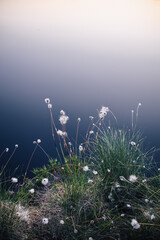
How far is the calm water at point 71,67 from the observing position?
322cm

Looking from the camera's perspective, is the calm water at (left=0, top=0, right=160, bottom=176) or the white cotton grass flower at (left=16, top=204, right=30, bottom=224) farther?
the calm water at (left=0, top=0, right=160, bottom=176)

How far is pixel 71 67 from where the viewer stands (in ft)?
11.1

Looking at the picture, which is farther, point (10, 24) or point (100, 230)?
point (10, 24)

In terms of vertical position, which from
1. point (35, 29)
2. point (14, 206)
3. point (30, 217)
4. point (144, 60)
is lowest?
point (30, 217)

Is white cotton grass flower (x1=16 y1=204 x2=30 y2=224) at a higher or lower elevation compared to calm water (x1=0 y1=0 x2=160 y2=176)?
lower

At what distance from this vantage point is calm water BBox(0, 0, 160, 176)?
322 centimetres

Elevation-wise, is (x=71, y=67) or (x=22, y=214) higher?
(x=71, y=67)

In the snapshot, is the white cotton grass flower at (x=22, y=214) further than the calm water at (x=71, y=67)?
No

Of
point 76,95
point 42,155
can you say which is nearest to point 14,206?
point 42,155

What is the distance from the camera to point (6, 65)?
3.43 meters

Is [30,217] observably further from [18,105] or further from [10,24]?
[10,24]

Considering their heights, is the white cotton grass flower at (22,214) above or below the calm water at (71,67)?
below

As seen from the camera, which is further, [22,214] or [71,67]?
[71,67]

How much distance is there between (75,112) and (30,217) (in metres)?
1.93
